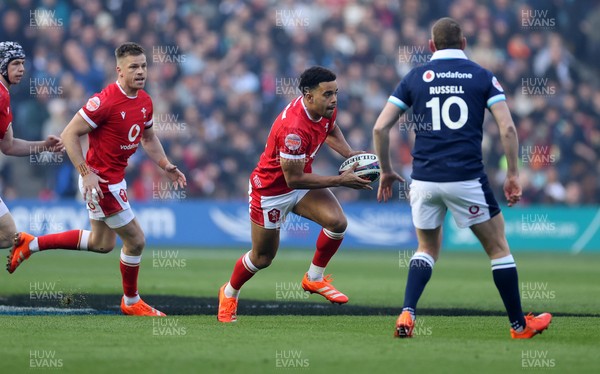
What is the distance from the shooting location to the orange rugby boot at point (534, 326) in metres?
7.65

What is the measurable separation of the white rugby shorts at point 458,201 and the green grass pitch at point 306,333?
0.95 metres

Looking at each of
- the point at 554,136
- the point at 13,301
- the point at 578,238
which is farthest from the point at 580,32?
the point at 13,301

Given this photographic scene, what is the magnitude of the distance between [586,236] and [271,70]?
8.08 m

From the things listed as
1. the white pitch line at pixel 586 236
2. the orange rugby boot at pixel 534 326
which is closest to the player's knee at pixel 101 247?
the orange rugby boot at pixel 534 326

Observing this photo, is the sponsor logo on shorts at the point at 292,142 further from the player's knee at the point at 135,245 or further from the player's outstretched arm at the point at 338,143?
the player's knee at the point at 135,245

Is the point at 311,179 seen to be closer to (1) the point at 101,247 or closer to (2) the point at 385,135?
(2) the point at 385,135

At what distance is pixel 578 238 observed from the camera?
822 inches

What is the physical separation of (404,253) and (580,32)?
339 inches

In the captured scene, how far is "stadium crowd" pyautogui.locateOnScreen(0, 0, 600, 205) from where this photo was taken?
71.7 feet

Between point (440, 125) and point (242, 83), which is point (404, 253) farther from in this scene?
point (440, 125)

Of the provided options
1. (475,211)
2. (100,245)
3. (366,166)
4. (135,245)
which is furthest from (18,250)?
(475,211)

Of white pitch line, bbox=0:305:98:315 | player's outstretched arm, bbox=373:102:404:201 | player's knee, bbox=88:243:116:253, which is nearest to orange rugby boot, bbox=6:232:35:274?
white pitch line, bbox=0:305:98:315

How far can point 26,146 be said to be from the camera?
10195 millimetres

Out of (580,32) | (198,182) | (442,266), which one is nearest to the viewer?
(442,266)
